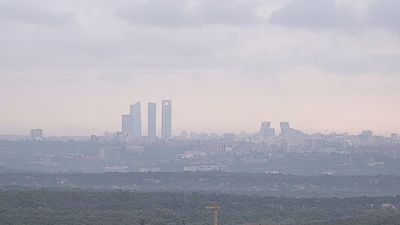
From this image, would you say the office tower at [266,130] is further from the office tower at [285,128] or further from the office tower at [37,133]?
the office tower at [37,133]

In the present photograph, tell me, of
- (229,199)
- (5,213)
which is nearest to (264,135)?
(229,199)

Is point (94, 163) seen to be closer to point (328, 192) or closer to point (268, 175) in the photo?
point (268, 175)

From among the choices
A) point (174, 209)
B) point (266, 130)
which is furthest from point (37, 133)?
point (174, 209)

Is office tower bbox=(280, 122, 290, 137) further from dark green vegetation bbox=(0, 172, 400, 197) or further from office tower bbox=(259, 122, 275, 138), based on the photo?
dark green vegetation bbox=(0, 172, 400, 197)

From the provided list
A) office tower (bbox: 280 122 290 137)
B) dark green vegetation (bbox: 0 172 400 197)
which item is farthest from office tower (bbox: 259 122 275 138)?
dark green vegetation (bbox: 0 172 400 197)

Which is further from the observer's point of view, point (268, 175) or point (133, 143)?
point (133, 143)

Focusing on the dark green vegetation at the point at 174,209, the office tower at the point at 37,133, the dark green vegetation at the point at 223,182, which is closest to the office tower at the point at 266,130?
the office tower at the point at 37,133
